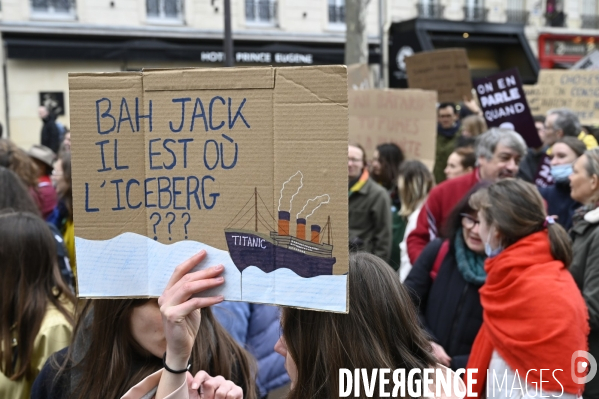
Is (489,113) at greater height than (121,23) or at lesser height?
lesser

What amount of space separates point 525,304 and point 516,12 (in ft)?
73.7

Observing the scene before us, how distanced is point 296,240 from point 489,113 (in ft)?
18.3

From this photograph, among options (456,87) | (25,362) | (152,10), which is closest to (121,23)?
(152,10)

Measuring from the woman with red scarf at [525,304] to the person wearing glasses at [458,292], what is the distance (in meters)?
0.21

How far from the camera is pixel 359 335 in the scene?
5.59ft

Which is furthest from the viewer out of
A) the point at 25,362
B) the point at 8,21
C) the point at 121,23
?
the point at 121,23

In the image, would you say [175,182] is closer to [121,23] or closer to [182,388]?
[182,388]

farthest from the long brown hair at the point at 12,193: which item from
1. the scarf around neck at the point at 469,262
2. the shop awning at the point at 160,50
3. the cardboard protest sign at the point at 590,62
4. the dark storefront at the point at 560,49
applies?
the dark storefront at the point at 560,49

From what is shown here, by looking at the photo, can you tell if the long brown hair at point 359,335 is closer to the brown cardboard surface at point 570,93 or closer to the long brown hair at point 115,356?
the long brown hair at point 115,356

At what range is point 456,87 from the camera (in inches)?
307

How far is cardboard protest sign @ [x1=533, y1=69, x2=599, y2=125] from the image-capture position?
7.49 metres

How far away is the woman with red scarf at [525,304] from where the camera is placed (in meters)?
2.63

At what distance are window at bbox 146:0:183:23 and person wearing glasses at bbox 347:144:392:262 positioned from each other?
554 inches

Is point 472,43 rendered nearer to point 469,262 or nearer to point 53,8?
point 53,8
